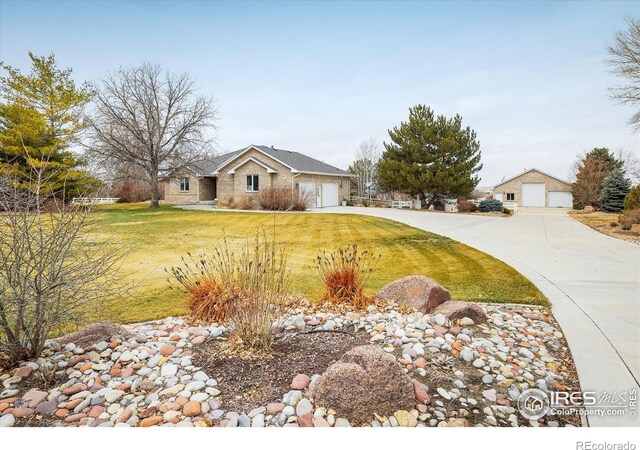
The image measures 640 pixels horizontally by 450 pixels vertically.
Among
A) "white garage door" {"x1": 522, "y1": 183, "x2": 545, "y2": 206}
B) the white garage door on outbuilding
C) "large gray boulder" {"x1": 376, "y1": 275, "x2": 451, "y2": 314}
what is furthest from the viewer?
"white garage door" {"x1": 522, "y1": 183, "x2": 545, "y2": 206}

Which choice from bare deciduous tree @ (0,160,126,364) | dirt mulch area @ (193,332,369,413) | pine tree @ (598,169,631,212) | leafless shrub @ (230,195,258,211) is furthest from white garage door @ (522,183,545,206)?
bare deciduous tree @ (0,160,126,364)

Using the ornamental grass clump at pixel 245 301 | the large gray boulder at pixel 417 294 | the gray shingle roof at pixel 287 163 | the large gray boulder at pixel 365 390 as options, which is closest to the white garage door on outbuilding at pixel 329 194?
the gray shingle roof at pixel 287 163

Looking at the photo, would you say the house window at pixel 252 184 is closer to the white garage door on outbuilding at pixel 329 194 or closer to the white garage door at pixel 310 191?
the white garage door at pixel 310 191

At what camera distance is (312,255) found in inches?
283

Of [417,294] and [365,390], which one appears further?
[417,294]

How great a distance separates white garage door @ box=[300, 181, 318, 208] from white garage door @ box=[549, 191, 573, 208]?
20.5 metres

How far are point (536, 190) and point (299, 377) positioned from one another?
33.6 meters

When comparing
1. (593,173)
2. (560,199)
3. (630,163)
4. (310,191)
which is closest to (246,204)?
(310,191)

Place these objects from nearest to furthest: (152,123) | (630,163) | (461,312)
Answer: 1. (461,312)
2. (630,163)
3. (152,123)

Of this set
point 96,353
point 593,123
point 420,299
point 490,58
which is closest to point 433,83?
point 490,58

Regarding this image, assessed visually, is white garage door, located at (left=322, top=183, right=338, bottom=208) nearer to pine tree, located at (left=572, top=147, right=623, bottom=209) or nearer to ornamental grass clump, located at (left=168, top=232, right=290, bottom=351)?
pine tree, located at (left=572, top=147, right=623, bottom=209)

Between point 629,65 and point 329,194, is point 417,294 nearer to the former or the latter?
point 629,65

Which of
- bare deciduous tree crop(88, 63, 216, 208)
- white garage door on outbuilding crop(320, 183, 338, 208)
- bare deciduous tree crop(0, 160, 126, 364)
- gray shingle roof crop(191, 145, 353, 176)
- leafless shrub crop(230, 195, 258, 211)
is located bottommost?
bare deciduous tree crop(0, 160, 126, 364)

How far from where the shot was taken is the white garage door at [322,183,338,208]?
22.7 m
